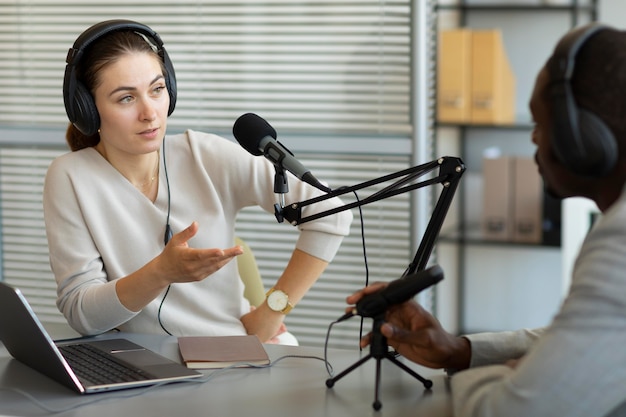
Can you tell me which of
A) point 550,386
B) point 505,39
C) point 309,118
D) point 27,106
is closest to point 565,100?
point 550,386

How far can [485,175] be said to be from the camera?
11.8 ft

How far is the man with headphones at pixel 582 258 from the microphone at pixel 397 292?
14 centimetres

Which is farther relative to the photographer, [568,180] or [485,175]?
[485,175]

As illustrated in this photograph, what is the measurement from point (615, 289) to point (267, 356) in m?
0.70

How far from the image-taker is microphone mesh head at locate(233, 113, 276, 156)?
1463 mm

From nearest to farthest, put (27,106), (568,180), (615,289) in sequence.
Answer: (615,289) < (568,180) < (27,106)

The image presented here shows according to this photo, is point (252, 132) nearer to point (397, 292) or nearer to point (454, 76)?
point (397, 292)

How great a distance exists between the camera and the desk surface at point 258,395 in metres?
1.26

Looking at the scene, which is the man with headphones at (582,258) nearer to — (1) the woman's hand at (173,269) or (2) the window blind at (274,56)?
(1) the woman's hand at (173,269)

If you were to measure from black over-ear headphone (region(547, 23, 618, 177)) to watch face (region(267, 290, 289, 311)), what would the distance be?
96 centimetres

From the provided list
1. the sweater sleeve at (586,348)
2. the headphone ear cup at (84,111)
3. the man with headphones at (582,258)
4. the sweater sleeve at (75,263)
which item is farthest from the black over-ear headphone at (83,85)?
the sweater sleeve at (586,348)

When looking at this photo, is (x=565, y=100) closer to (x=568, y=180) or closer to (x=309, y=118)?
(x=568, y=180)

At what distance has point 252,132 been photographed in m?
1.47

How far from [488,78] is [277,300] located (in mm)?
1817
